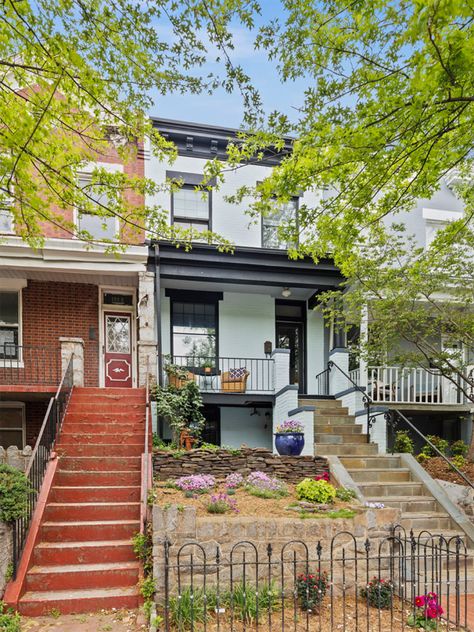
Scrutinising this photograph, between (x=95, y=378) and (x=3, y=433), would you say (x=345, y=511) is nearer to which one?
(x=95, y=378)

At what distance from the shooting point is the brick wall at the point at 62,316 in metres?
10.9

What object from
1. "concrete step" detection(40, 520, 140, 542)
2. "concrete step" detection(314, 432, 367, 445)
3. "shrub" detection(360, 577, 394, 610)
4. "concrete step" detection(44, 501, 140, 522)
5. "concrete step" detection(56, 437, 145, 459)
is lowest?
"shrub" detection(360, 577, 394, 610)

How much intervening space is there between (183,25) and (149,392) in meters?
6.47

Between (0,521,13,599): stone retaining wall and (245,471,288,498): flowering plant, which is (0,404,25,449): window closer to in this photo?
(0,521,13,599): stone retaining wall

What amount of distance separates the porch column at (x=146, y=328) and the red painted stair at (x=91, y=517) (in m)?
1.17

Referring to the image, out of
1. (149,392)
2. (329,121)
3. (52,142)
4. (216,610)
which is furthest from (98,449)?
(329,121)

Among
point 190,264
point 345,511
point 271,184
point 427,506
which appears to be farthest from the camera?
point 190,264

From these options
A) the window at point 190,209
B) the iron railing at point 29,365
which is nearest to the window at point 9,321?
the iron railing at point 29,365

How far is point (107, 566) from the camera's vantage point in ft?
17.3

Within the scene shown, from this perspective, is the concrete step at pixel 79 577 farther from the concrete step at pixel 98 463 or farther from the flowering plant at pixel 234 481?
the flowering plant at pixel 234 481

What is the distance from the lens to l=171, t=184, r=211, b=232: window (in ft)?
37.2

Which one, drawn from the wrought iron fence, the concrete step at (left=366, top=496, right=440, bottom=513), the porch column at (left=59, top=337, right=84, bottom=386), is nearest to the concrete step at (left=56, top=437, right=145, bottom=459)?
the porch column at (left=59, top=337, right=84, bottom=386)

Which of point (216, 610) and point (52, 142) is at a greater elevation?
point (52, 142)

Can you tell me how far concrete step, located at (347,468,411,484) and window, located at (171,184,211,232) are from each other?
271 inches
